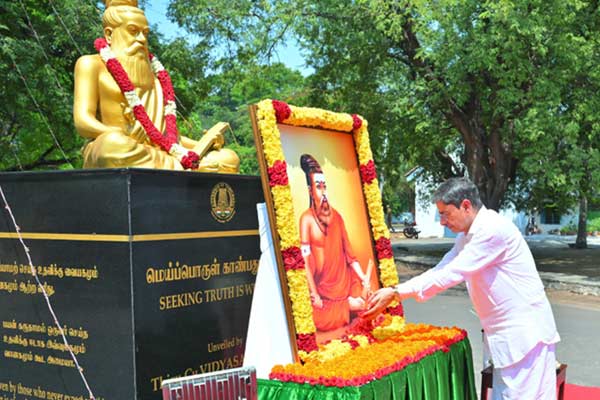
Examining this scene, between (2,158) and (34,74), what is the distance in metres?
2.91

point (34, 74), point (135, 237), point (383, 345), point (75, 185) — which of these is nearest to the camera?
point (135, 237)

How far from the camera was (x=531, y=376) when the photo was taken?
11.9 feet

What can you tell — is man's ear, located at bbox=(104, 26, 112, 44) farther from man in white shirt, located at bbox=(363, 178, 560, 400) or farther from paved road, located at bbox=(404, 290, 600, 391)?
paved road, located at bbox=(404, 290, 600, 391)

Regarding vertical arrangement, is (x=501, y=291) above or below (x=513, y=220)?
below

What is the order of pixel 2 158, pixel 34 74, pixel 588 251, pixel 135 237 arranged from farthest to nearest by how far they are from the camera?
pixel 588 251 → pixel 2 158 → pixel 34 74 → pixel 135 237

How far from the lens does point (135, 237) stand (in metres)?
3.42

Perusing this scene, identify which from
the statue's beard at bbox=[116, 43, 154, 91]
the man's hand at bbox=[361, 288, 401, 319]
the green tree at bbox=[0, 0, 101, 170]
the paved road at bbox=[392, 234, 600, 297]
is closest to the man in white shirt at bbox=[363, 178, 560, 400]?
the man's hand at bbox=[361, 288, 401, 319]

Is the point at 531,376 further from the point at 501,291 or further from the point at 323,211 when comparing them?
the point at 323,211

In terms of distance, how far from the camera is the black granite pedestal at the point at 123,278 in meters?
3.43

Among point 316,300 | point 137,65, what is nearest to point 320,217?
point 316,300

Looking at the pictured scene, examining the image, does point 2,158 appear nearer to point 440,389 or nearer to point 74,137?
point 74,137

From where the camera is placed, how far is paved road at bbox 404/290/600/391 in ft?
23.8

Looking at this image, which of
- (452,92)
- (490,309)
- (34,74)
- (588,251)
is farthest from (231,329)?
(588,251)

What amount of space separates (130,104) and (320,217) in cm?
186
